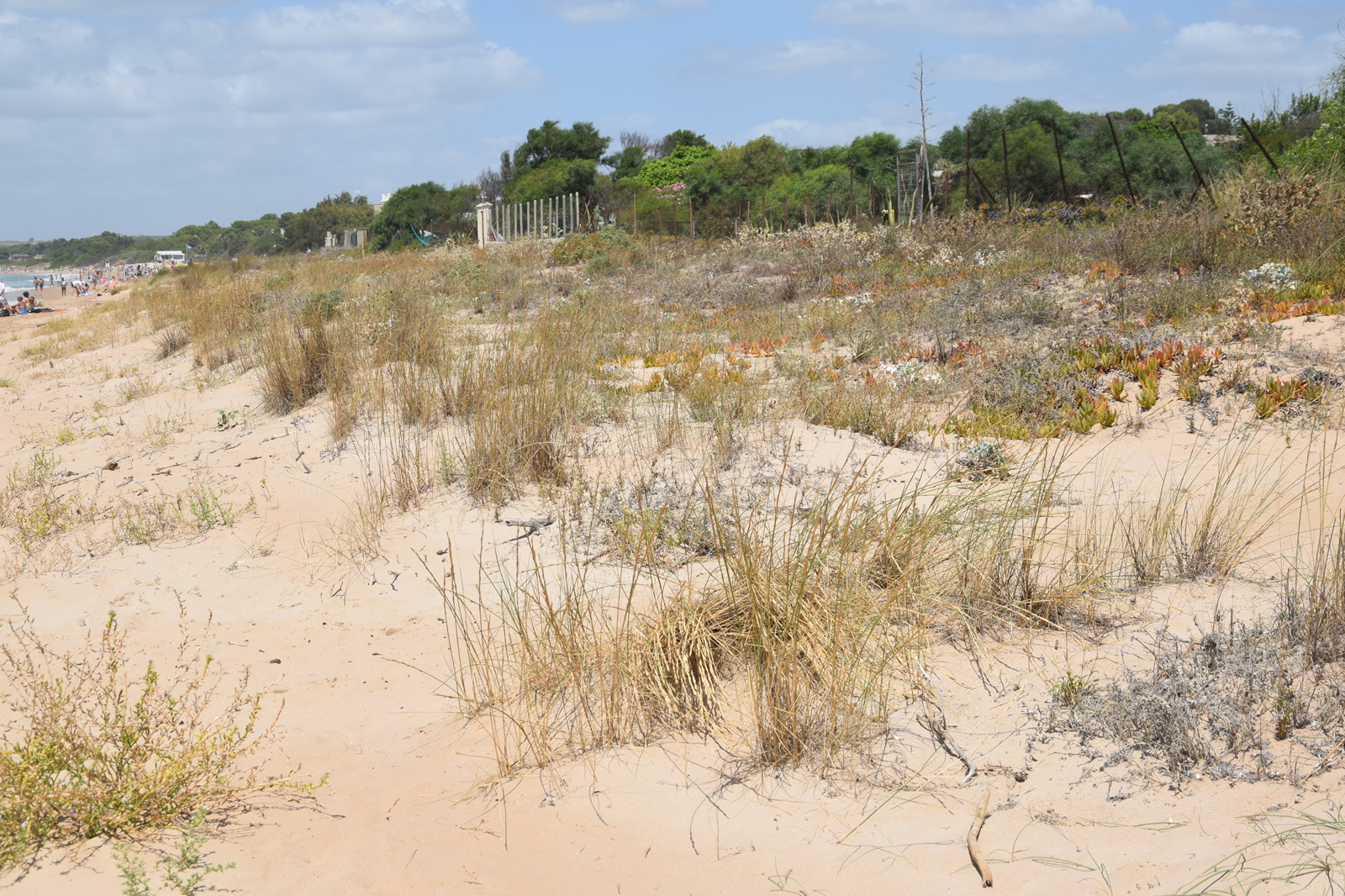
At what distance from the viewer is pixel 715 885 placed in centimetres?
222

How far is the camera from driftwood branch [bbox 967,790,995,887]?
209 cm

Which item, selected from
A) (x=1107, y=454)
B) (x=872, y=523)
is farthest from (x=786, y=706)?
(x=1107, y=454)

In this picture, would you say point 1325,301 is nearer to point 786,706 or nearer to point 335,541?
point 786,706

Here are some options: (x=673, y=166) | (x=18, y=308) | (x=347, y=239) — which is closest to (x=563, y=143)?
(x=673, y=166)

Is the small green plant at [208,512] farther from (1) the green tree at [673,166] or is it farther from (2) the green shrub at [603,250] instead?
(1) the green tree at [673,166]

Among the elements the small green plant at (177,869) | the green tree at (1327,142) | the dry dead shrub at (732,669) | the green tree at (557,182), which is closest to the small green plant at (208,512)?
the dry dead shrub at (732,669)

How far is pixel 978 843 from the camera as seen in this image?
7.30ft

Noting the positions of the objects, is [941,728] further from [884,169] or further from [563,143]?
[563,143]

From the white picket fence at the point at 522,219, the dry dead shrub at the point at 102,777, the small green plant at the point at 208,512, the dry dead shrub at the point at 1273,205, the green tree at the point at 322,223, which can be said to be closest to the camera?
the dry dead shrub at the point at 102,777

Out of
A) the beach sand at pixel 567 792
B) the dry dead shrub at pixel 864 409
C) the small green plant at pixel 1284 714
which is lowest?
the beach sand at pixel 567 792

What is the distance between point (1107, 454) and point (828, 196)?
1703cm

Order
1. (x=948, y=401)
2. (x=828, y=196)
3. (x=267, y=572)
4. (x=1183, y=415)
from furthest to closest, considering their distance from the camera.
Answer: (x=828, y=196) < (x=948, y=401) < (x=1183, y=415) < (x=267, y=572)

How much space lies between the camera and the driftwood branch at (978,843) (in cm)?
209

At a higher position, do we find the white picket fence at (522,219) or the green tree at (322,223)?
the green tree at (322,223)
